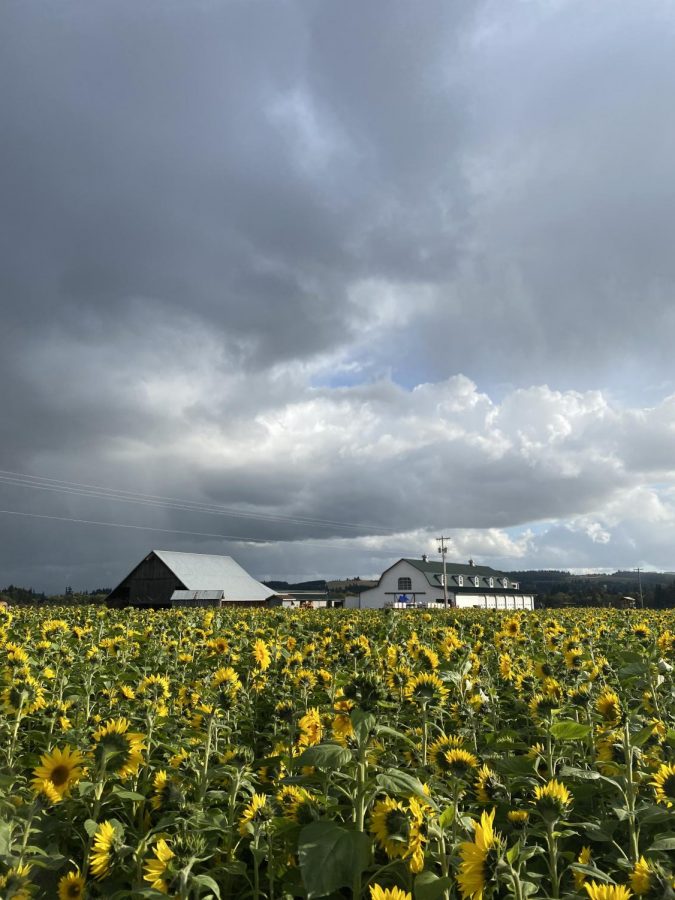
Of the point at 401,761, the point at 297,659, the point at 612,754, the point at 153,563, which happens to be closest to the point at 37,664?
the point at 297,659

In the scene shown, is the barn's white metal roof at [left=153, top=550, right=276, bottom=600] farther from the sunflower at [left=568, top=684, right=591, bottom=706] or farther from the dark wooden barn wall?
the sunflower at [left=568, top=684, right=591, bottom=706]

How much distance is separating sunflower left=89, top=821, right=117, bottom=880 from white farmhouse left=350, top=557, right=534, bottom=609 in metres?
75.3

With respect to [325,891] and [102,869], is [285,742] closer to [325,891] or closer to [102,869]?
[102,869]

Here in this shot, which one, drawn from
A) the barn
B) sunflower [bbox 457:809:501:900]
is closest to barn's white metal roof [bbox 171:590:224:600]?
the barn

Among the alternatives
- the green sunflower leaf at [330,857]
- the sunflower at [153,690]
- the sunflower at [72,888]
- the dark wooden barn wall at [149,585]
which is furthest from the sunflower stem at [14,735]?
the dark wooden barn wall at [149,585]

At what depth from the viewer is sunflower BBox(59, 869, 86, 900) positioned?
9.43 ft

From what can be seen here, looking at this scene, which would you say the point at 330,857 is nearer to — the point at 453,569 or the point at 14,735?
the point at 14,735

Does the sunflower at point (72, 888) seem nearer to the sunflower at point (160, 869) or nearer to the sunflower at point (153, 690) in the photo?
the sunflower at point (160, 869)

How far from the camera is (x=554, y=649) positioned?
313 inches

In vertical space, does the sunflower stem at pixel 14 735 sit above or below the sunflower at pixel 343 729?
below

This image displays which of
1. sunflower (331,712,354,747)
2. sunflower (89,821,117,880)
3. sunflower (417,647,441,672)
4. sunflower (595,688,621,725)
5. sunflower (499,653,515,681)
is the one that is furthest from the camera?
sunflower (499,653,515,681)

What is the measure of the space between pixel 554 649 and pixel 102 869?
6588 mm

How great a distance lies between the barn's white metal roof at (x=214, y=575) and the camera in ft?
206

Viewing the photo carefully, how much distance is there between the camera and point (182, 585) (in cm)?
6134
